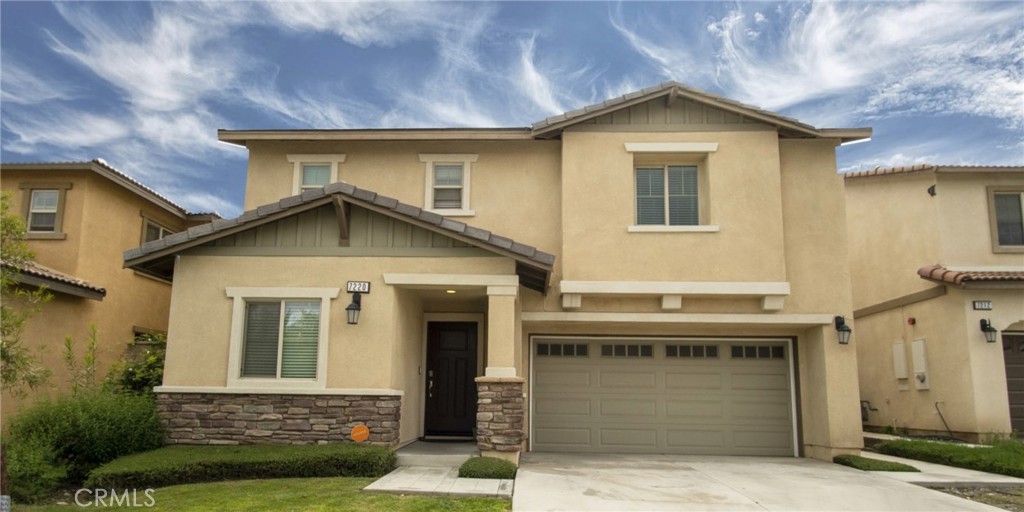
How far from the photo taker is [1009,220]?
1547 centimetres

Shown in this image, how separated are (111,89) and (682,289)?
14889 millimetres

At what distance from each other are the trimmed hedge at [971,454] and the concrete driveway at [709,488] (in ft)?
6.28

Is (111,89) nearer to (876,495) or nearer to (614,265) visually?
(614,265)

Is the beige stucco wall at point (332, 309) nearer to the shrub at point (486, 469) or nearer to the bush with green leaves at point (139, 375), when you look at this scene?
the bush with green leaves at point (139, 375)

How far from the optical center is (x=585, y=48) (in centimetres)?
1795

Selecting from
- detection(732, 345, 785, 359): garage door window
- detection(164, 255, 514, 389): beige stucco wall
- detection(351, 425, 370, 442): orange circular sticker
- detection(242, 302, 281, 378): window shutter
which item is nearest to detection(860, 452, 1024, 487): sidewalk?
detection(732, 345, 785, 359): garage door window

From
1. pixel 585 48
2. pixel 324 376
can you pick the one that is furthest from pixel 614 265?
pixel 585 48

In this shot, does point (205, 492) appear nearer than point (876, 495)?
Yes

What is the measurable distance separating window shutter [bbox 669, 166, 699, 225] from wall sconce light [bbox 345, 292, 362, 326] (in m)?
5.76

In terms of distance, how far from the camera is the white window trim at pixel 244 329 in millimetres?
10312

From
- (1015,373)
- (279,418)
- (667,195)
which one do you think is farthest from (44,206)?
(1015,373)

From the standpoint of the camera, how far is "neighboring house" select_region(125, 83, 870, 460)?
10.4 meters

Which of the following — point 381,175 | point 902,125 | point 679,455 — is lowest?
point 679,455

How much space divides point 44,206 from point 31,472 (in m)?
8.59
